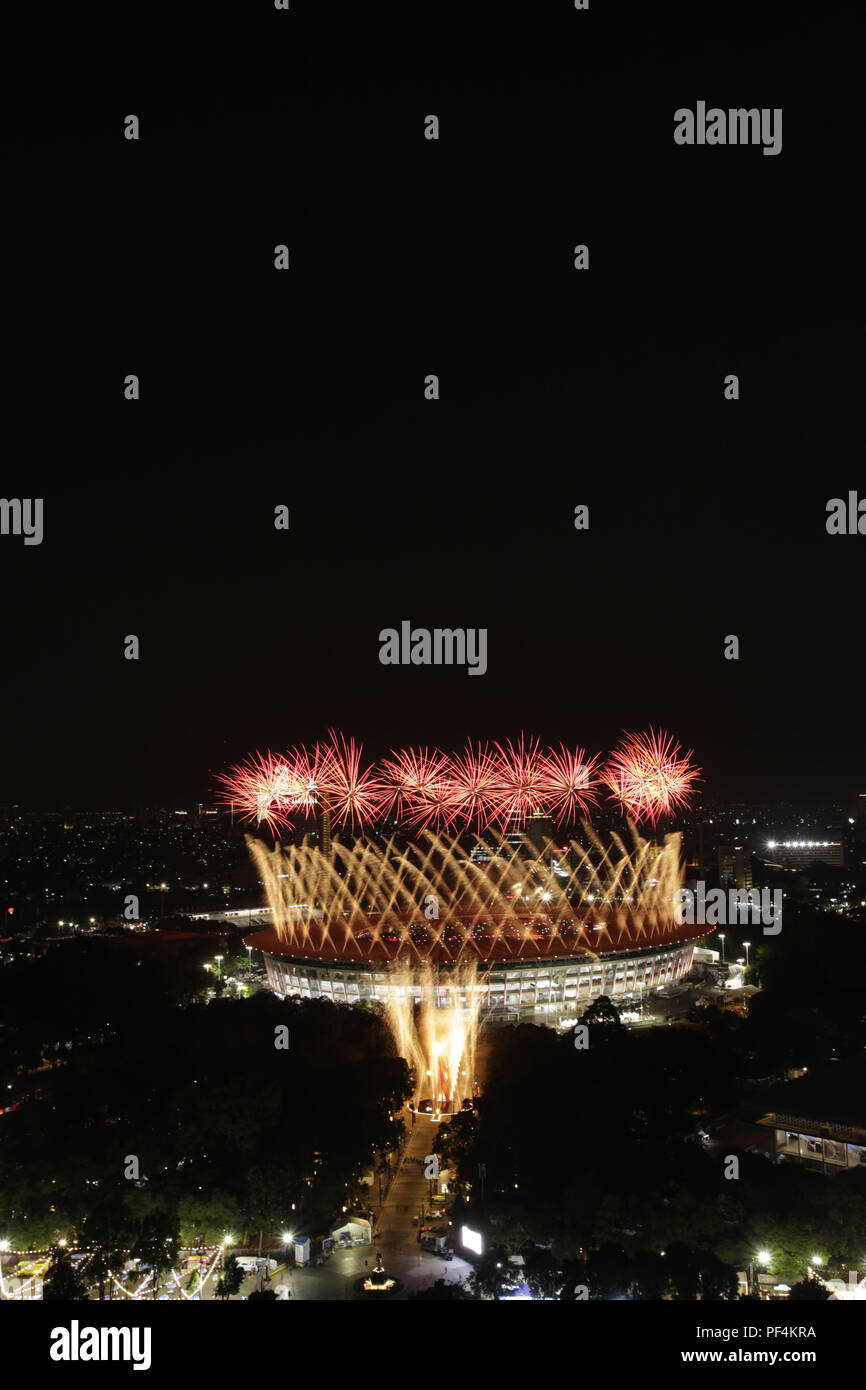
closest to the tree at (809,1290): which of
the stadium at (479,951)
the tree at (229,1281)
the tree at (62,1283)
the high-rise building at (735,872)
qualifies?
the tree at (229,1281)

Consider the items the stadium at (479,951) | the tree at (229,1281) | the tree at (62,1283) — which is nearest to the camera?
the tree at (62,1283)

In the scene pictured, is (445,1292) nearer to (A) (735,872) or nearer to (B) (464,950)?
(B) (464,950)

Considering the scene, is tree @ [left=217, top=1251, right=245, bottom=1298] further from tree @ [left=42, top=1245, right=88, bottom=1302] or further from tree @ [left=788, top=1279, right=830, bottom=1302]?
tree @ [left=788, top=1279, right=830, bottom=1302]

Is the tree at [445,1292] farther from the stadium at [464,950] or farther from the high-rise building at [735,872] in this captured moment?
the high-rise building at [735,872]

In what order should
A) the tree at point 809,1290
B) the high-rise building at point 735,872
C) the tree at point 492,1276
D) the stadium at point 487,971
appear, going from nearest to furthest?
1. the tree at point 809,1290
2. the tree at point 492,1276
3. the stadium at point 487,971
4. the high-rise building at point 735,872

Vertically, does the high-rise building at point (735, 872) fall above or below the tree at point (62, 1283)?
above

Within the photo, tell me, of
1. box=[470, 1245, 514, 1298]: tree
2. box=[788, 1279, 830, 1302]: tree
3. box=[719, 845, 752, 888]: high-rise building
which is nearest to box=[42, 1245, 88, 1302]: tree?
box=[470, 1245, 514, 1298]: tree

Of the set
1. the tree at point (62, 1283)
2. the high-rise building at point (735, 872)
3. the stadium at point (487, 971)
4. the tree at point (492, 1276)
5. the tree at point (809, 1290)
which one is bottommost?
the tree at point (492, 1276)
